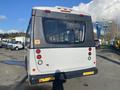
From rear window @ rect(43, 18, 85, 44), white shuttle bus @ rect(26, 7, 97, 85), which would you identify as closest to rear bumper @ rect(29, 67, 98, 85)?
white shuttle bus @ rect(26, 7, 97, 85)

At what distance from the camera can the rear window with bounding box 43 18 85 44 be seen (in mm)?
9164

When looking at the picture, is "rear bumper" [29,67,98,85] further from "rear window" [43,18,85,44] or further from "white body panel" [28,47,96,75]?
"rear window" [43,18,85,44]

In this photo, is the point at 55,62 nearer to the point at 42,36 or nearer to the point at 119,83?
the point at 42,36

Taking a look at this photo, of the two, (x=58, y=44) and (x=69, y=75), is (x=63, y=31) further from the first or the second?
(x=69, y=75)

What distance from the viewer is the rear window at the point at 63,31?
9.16 metres

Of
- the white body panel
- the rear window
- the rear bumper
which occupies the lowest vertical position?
the rear bumper

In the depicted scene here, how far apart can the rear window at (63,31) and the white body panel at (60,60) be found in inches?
12.8

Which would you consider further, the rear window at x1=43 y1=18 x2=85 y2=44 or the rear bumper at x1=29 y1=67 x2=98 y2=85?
the rear window at x1=43 y1=18 x2=85 y2=44

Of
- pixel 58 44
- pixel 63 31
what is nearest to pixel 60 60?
pixel 58 44

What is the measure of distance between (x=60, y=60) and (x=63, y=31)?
98 centimetres

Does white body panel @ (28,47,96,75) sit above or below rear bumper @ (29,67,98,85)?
above

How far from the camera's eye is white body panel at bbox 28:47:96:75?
8.88 meters

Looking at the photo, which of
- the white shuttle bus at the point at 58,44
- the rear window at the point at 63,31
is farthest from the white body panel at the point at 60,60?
the rear window at the point at 63,31

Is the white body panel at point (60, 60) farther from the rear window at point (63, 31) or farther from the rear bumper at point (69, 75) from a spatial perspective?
the rear window at point (63, 31)
